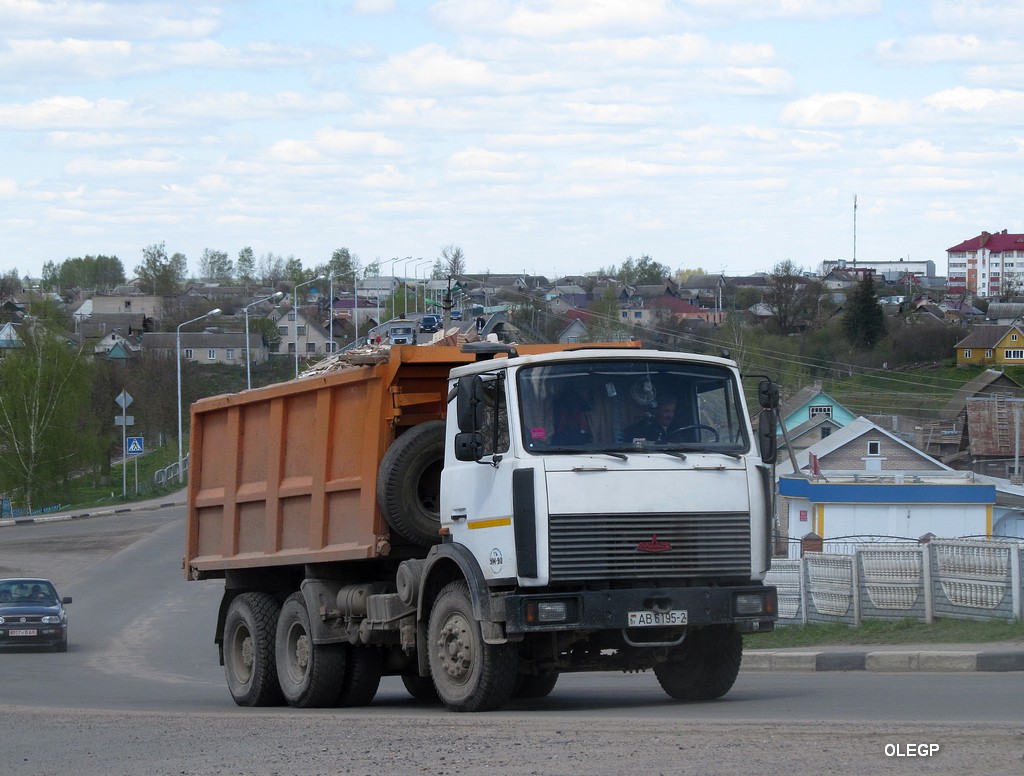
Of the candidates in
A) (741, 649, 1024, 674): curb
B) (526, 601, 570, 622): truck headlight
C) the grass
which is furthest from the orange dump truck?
the grass

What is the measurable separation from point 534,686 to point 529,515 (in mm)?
3122

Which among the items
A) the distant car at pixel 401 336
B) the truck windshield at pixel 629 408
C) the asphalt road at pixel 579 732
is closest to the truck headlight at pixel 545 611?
the asphalt road at pixel 579 732

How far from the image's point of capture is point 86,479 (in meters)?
77.6

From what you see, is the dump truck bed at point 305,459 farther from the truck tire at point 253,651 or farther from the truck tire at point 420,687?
the truck tire at point 420,687

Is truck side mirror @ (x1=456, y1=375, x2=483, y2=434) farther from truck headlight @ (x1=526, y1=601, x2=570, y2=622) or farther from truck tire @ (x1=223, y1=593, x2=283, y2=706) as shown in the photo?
truck tire @ (x1=223, y1=593, x2=283, y2=706)

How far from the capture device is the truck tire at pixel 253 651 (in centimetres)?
1241

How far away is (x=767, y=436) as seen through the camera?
30.9 ft

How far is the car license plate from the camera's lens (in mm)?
8828

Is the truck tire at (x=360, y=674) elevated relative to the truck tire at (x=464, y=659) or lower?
lower

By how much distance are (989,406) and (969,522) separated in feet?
51.9

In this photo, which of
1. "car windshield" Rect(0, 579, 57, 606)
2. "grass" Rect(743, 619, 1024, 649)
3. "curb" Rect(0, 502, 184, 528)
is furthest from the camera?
"curb" Rect(0, 502, 184, 528)

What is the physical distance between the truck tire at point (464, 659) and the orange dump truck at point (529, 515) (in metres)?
0.02

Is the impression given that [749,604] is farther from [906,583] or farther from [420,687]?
[906,583]

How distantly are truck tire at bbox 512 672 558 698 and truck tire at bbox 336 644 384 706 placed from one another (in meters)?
1.29
